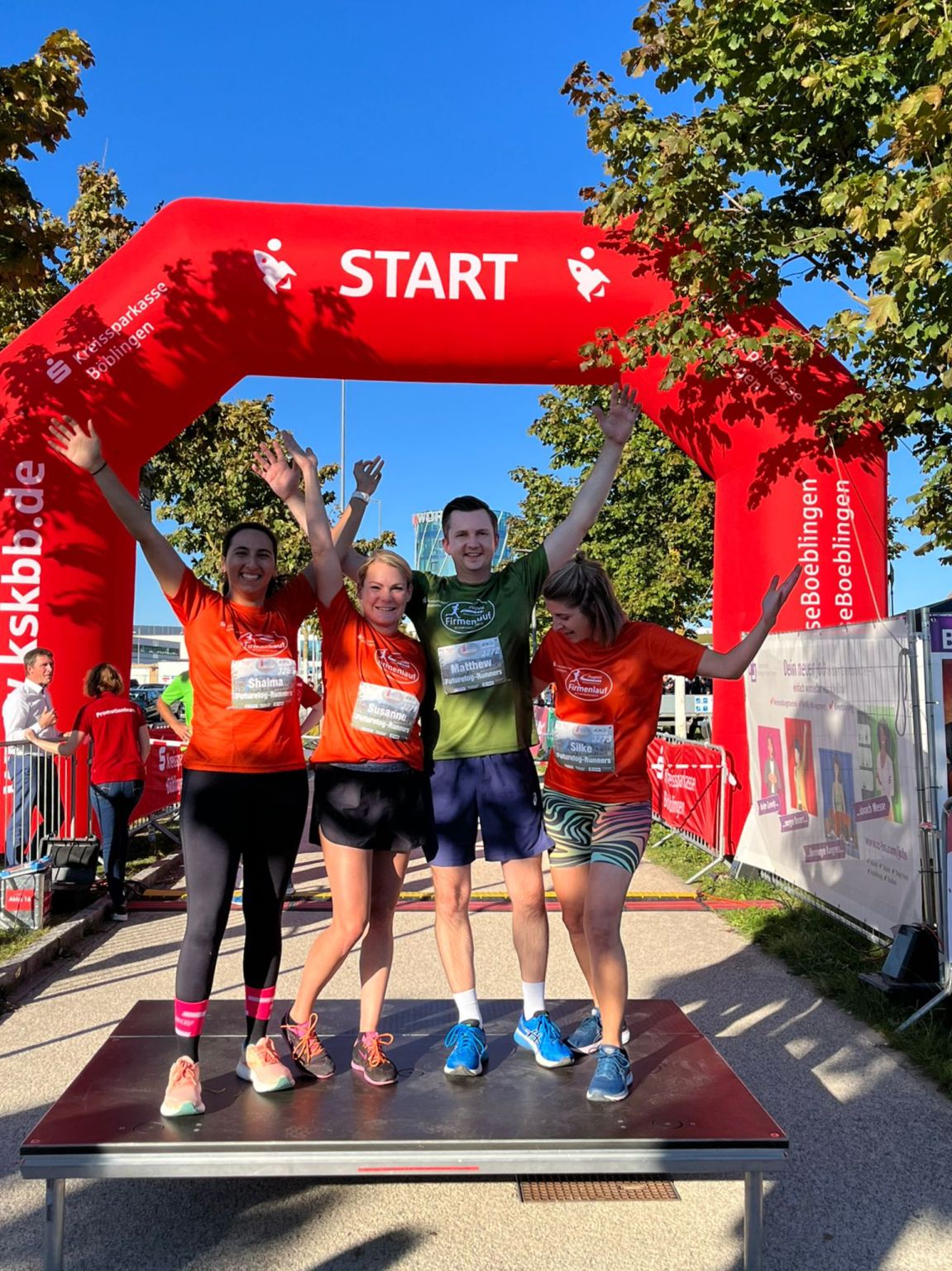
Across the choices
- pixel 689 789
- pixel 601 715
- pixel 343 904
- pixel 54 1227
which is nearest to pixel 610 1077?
pixel 343 904

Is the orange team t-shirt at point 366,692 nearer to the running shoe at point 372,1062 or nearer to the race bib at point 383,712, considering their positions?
the race bib at point 383,712

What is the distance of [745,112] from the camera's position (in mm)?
7586

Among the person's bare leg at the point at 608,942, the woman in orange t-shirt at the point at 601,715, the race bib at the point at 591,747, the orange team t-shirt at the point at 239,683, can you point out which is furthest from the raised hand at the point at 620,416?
the person's bare leg at the point at 608,942

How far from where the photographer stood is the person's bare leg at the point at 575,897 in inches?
146

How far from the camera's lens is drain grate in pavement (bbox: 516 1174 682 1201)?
3482 millimetres

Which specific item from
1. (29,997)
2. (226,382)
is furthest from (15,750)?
(226,382)

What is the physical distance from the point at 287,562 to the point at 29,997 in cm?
2130

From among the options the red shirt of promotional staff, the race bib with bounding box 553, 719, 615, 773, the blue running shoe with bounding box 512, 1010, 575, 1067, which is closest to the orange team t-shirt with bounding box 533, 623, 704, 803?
the race bib with bounding box 553, 719, 615, 773

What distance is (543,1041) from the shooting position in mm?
3658

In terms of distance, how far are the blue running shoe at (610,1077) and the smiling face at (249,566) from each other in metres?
1.85

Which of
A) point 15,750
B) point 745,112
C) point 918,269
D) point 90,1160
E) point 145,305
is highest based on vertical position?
point 745,112

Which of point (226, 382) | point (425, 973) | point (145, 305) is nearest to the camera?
point (425, 973)

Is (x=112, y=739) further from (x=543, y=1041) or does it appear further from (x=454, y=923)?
(x=543, y=1041)

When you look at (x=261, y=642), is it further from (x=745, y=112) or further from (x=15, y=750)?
(x=745, y=112)
